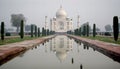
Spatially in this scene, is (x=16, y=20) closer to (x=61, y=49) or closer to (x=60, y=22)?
(x=60, y=22)

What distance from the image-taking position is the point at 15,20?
56500mm

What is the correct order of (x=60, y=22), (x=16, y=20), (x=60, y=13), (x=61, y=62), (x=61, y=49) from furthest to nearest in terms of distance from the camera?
(x=60, y=22), (x=60, y=13), (x=16, y=20), (x=61, y=49), (x=61, y=62)

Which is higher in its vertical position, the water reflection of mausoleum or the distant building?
the distant building

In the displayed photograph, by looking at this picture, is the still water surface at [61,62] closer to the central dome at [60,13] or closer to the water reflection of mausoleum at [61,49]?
the water reflection of mausoleum at [61,49]

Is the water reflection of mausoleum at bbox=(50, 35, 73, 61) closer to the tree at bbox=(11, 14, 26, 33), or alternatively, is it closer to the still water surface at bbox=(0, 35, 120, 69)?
the still water surface at bbox=(0, 35, 120, 69)

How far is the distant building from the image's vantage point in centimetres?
7206

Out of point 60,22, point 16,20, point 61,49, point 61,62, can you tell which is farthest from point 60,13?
point 61,62

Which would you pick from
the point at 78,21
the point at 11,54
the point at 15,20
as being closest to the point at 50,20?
the point at 78,21

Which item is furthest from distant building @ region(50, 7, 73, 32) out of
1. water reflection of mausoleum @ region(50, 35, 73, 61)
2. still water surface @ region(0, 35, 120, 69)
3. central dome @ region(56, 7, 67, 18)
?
still water surface @ region(0, 35, 120, 69)

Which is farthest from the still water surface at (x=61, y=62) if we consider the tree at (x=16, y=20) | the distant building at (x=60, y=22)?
the distant building at (x=60, y=22)

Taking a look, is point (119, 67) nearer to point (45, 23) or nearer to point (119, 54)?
point (119, 54)

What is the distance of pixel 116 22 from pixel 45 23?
5506 centimetres

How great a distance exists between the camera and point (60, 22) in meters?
75.1

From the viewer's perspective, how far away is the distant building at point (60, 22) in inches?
2837
